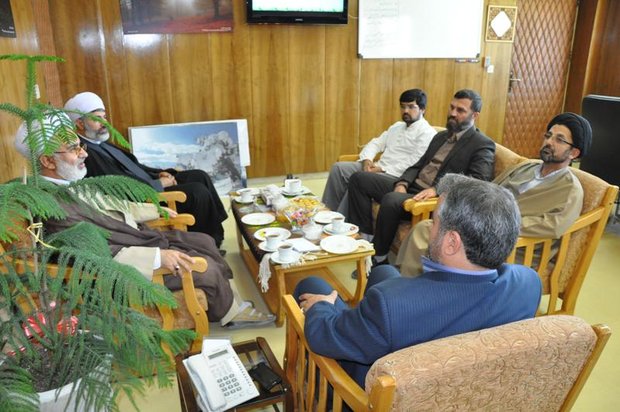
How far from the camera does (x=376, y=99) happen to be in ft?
16.9

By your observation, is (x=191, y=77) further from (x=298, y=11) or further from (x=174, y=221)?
→ (x=174, y=221)

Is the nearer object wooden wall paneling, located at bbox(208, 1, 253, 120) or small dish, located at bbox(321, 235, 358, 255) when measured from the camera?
small dish, located at bbox(321, 235, 358, 255)

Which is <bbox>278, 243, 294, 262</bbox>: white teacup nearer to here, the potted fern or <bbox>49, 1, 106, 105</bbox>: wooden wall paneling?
the potted fern

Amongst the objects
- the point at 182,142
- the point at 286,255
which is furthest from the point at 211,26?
the point at 286,255

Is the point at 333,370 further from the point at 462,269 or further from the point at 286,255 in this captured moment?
the point at 286,255

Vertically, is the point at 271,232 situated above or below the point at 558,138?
below

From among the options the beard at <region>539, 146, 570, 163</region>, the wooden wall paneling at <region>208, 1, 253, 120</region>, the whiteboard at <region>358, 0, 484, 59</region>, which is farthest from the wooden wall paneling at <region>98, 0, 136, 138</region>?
the beard at <region>539, 146, 570, 163</region>

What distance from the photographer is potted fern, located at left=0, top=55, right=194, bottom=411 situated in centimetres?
99

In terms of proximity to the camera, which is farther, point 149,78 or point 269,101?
point 269,101

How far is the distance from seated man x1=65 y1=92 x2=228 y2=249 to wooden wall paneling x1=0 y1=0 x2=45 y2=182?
312 millimetres

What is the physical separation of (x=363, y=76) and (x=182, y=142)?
2053 mm

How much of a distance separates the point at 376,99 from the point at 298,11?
50.4 inches

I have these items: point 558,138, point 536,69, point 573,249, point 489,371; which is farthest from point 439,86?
point 489,371

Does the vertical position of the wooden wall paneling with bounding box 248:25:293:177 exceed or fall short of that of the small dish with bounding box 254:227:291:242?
it exceeds it
